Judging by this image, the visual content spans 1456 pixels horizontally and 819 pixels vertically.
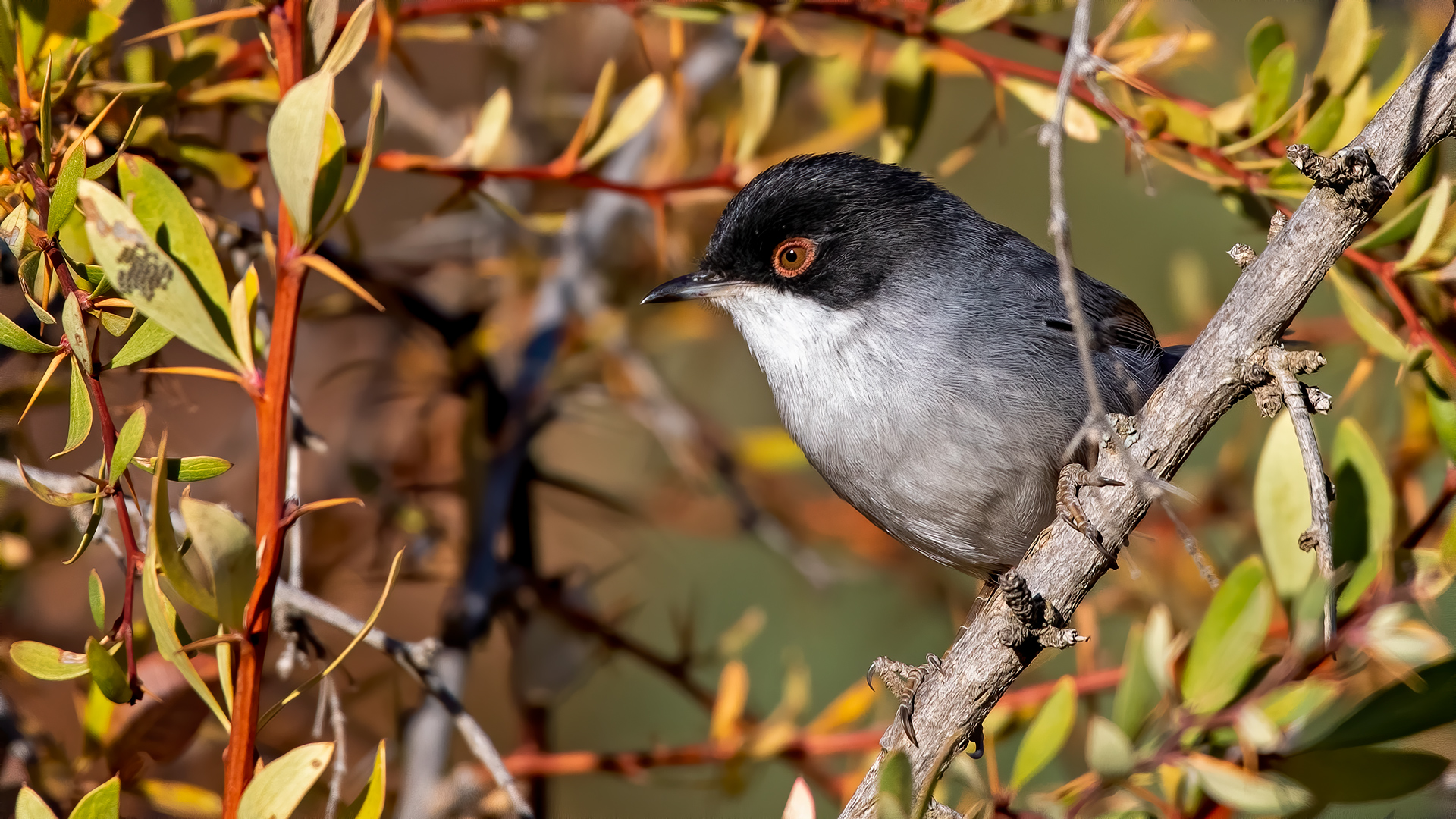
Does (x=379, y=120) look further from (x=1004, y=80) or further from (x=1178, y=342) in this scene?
(x=1178, y=342)

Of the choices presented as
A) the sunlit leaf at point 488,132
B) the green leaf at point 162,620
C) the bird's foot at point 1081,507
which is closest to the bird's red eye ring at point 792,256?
the sunlit leaf at point 488,132

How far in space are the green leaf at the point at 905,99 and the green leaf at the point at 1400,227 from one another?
0.96m

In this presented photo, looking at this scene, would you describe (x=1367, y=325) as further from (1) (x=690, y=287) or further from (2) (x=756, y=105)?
(1) (x=690, y=287)

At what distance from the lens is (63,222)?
1.43m

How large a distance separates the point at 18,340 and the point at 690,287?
1.78 meters

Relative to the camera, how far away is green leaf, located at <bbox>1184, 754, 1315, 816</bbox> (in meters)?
1.29

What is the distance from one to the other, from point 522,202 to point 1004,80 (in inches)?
73.1

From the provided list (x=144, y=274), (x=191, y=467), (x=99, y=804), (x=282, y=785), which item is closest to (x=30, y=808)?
(x=99, y=804)

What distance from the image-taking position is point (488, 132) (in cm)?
220


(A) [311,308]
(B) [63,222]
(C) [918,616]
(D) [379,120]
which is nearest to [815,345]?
(A) [311,308]

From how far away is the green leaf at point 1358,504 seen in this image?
1697mm

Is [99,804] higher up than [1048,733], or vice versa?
[1048,733]

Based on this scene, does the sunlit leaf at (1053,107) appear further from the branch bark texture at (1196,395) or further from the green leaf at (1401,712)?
the green leaf at (1401,712)

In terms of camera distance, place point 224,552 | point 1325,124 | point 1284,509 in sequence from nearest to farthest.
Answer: point 224,552
point 1284,509
point 1325,124
